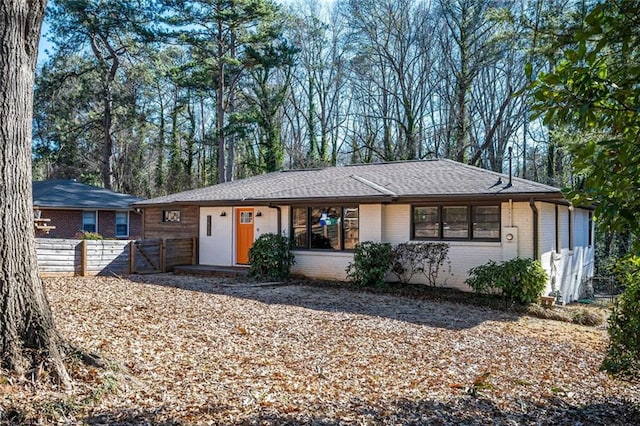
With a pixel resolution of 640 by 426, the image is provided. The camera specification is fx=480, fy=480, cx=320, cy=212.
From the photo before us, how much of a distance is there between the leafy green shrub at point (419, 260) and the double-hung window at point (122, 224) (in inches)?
632

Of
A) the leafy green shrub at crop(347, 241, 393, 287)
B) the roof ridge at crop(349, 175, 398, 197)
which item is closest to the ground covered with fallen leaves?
the leafy green shrub at crop(347, 241, 393, 287)

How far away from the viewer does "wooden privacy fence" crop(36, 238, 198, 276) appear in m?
12.6

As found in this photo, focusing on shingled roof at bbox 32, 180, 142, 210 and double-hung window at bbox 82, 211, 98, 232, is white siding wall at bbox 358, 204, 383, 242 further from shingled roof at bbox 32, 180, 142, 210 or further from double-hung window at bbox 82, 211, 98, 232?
double-hung window at bbox 82, 211, 98, 232

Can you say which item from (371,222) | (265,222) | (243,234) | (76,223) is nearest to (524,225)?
(371,222)

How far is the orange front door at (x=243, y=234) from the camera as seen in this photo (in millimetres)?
15289

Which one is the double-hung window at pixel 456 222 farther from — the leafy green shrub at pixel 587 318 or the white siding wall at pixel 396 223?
the leafy green shrub at pixel 587 318

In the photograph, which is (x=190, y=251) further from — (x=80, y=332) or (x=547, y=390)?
(x=547, y=390)

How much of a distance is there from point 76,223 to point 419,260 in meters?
17.1

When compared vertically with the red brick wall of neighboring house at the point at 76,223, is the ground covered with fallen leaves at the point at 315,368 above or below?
below

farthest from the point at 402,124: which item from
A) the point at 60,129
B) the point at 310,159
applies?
the point at 60,129

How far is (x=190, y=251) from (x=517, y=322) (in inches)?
420

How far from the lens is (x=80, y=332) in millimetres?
6051

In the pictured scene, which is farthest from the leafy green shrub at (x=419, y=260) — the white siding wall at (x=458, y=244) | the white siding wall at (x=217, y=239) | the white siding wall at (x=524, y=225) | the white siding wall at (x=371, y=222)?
the white siding wall at (x=217, y=239)

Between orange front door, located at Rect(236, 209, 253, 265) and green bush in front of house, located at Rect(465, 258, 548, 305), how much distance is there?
733cm
